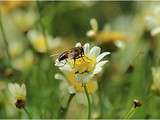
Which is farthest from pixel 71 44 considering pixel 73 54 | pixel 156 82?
pixel 73 54

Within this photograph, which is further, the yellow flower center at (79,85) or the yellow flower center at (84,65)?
the yellow flower center at (79,85)

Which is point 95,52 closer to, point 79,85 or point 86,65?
point 86,65

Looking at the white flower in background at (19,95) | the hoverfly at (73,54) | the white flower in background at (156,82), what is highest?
the hoverfly at (73,54)

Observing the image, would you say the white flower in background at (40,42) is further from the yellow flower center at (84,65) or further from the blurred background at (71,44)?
the yellow flower center at (84,65)

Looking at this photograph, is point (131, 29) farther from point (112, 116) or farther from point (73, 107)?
point (112, 116)

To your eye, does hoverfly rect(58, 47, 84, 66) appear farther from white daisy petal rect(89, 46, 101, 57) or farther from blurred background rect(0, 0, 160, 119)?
blurred background rect(0, 0, 160, 119)

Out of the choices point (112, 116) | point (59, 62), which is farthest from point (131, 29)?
point (59, 62)

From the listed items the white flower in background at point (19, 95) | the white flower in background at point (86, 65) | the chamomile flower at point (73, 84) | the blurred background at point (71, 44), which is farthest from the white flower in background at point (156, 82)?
the white flower in background at point (19, 95)
